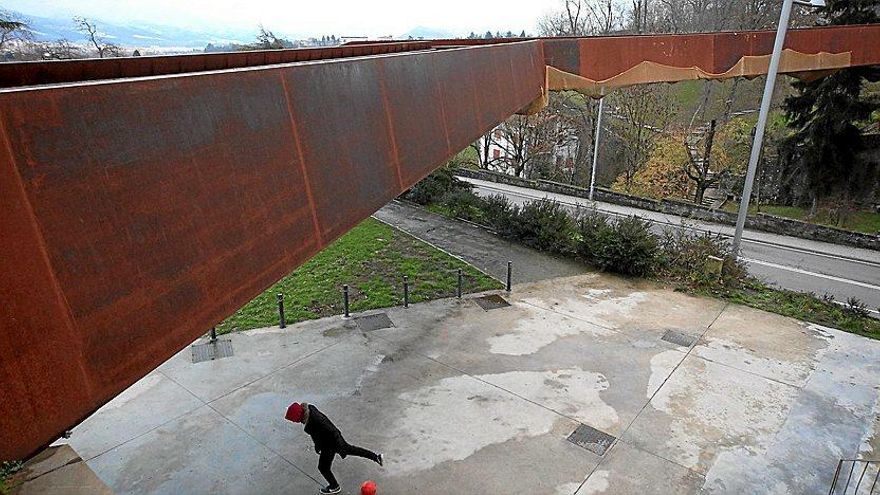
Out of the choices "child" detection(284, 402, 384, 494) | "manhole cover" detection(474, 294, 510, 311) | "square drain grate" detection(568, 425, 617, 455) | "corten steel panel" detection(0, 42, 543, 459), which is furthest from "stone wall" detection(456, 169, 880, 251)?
"corten steel panel" detection(0, 42, 543, 459)

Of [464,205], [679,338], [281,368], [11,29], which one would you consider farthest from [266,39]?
[679,338]

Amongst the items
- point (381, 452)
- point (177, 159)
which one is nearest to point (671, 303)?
point (381, 452)

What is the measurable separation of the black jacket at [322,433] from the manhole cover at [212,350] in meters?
4.13

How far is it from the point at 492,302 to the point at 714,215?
49.7 ft

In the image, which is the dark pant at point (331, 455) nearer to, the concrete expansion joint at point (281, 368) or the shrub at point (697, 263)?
the concrete expansion joint at point (281, 368)

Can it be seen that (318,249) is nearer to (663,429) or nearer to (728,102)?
(663,429)

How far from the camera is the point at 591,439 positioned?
277 inches

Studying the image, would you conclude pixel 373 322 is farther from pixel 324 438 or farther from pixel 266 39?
pixel 266 39

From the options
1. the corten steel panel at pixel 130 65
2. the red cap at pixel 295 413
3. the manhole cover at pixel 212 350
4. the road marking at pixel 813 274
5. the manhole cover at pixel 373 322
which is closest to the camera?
the corten steel panel at pixel 130 65

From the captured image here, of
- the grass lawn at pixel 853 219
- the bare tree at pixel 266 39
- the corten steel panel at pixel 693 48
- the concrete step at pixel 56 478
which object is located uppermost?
the bare tree at pixel 266 39

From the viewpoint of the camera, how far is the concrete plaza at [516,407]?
638 cm

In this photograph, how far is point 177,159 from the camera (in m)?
2.71

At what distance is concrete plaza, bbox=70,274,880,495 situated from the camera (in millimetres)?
6379

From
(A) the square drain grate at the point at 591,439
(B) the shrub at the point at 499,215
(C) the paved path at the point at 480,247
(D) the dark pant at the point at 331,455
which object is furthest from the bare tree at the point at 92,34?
(A) the square drain grate at the point at 591,439
